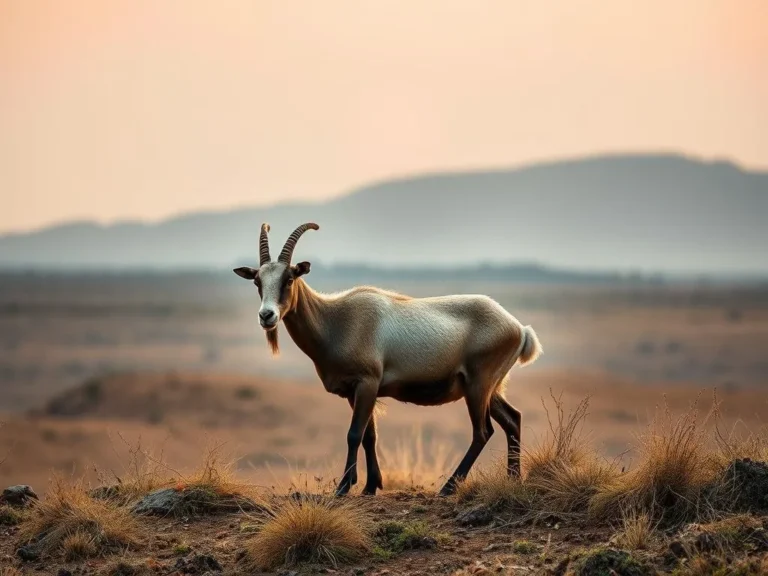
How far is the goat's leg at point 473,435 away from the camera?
1466cm

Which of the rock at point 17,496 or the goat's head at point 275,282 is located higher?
the goat's head at point 275,282

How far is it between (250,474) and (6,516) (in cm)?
286

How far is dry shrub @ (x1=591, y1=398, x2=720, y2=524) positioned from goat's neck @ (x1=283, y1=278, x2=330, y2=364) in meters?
3.81

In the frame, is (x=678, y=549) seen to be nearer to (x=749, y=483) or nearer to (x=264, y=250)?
(x=749, y=483)

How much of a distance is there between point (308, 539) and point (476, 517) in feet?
6.41

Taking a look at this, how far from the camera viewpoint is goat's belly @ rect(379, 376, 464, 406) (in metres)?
14.9

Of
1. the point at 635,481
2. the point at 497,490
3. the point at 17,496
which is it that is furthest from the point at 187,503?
the point at 635,481

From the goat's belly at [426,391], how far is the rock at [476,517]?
2.02m

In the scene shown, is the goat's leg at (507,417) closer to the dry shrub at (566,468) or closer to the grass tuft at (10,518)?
the dry shrub at (566,468)

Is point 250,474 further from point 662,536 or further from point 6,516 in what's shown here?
point 662,536

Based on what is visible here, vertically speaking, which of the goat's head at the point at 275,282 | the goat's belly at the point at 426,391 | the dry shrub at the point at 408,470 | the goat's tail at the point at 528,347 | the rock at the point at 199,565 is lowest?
the dry shrub at the point at 408,470

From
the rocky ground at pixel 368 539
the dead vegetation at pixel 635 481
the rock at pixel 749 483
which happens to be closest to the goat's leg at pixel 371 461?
the rocky ground at pixel 368 539

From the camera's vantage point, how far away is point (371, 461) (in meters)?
15.0

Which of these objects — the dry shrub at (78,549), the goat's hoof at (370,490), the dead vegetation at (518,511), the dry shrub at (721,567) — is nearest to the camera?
the dry shrub at (721,567)
